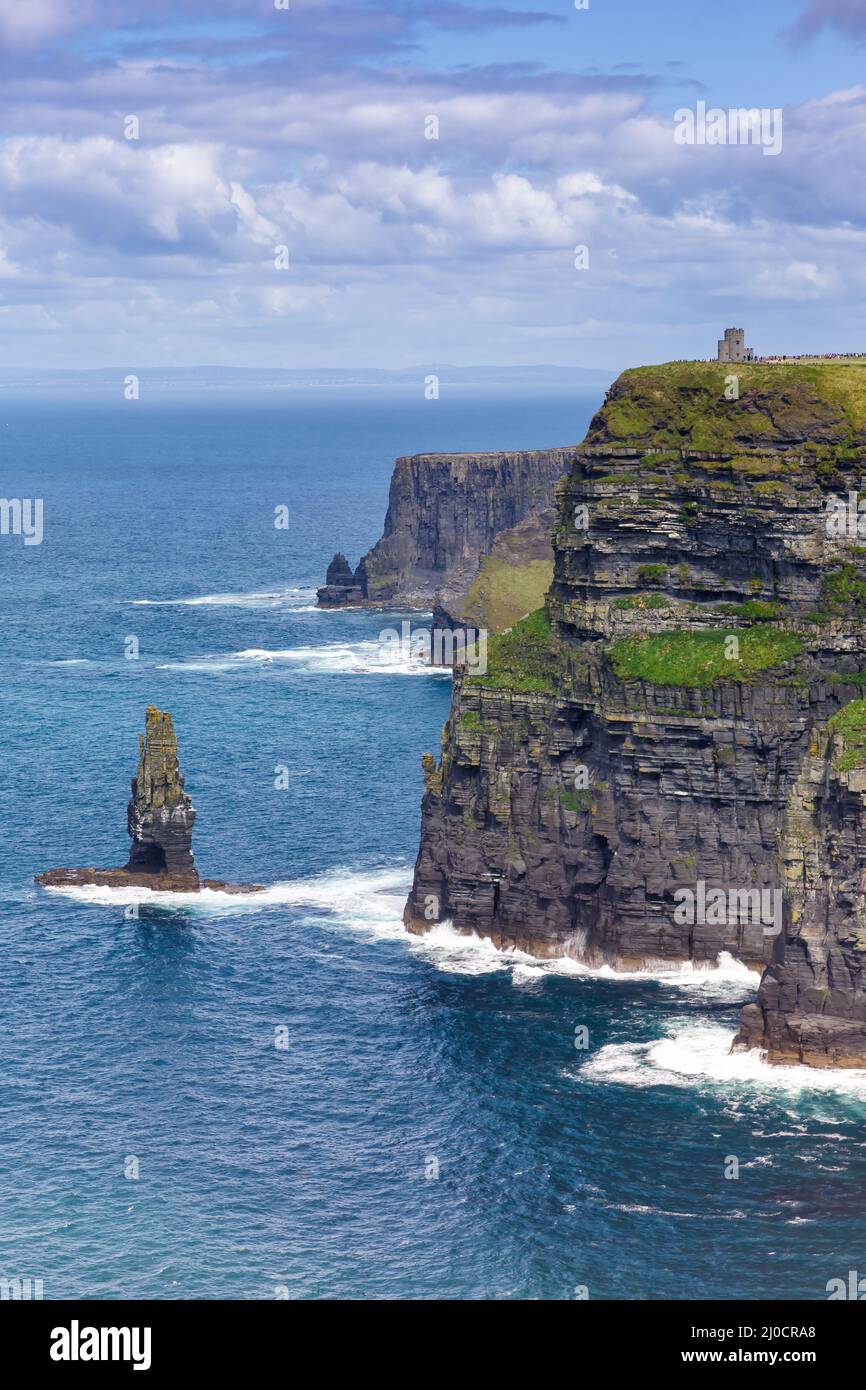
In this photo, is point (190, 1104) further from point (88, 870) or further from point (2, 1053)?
point (88, 870)

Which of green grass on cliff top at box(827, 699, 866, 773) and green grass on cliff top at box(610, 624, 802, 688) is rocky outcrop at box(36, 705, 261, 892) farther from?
green grass on cliff top at box(827, 699, 866, 773)

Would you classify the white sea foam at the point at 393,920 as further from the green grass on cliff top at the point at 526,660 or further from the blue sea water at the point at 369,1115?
the green grass on cliff top at the point at 526,660

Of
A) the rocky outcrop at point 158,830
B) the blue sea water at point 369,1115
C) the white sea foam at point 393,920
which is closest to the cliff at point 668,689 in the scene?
the white sea foam at point 393,920

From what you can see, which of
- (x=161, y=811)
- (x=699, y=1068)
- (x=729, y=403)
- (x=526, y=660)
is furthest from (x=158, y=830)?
(x=729, y=403)

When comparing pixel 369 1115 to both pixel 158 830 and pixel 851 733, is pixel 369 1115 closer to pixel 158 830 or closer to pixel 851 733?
pixel 851 733

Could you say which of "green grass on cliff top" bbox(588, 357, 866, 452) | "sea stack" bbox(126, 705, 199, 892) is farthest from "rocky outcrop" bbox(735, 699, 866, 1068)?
"sea stack" bbox(126, 705, 199, 892)

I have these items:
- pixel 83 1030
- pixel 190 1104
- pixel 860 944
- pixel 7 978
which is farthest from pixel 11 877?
pixel 860 944
